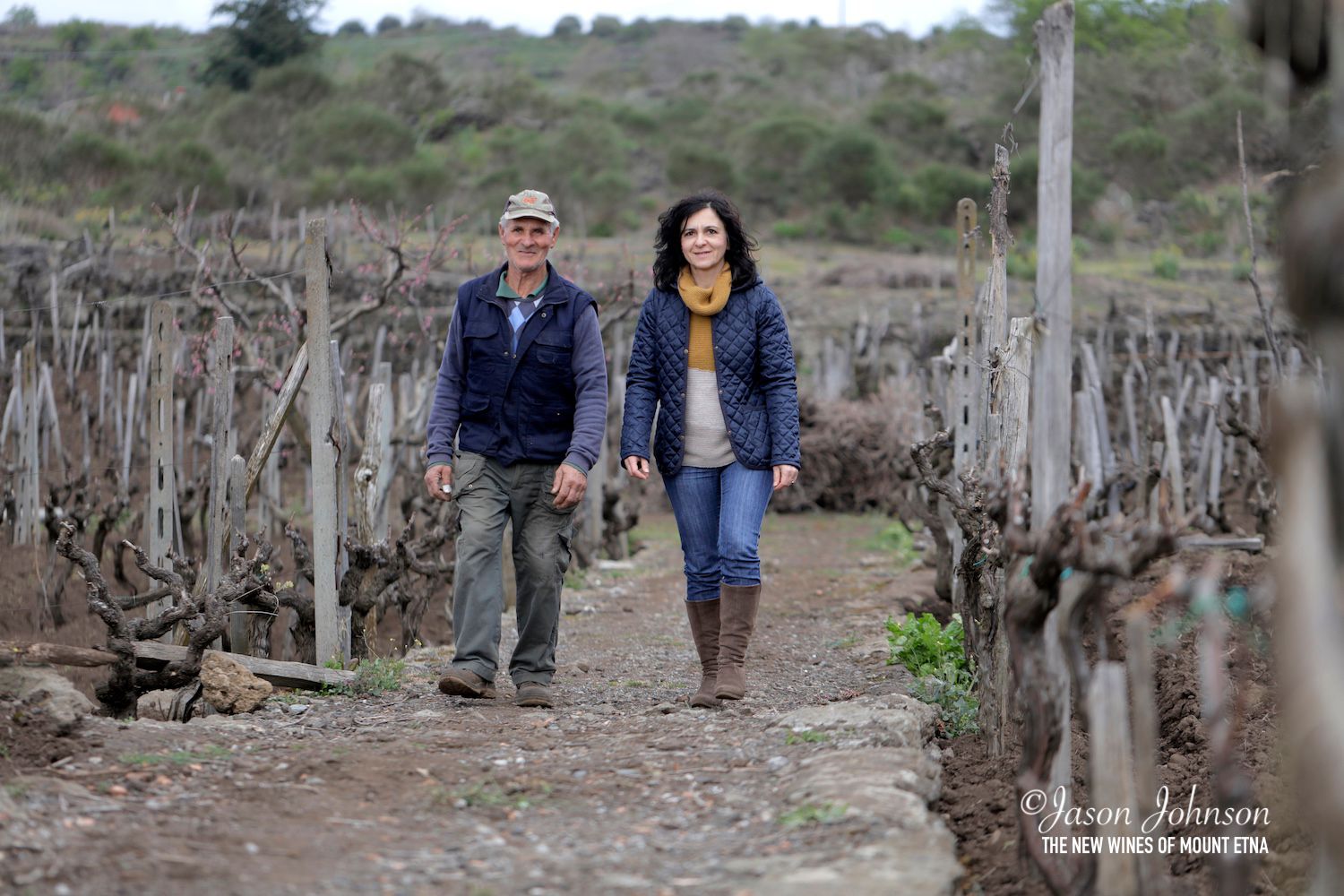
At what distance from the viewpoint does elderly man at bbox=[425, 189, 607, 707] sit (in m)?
5.04

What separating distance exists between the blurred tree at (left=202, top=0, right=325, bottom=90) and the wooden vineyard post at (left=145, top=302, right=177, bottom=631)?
37928 millimetres

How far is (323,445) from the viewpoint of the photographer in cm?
565

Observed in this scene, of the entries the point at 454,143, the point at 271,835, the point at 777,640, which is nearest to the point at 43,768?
the point at 271,835

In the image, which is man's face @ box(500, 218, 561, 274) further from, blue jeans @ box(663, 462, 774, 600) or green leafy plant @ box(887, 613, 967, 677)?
green leafy plant @ box(887, 613, 967, 677)

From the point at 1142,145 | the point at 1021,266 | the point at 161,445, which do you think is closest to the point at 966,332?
the point at 161,445

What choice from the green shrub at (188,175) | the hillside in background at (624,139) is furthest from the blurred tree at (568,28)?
the green shrub at (188,175)

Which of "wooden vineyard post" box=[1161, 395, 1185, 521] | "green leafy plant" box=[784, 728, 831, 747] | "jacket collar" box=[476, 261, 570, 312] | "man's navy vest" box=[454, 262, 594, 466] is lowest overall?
"green leafy plant" box=[784, 728, 831, 747]

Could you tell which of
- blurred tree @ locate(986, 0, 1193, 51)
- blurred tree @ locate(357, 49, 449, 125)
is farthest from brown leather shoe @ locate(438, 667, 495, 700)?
blurred tree @ locate(986, 0, 1193, 51)

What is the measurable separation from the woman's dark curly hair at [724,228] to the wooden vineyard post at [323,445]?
146 cm

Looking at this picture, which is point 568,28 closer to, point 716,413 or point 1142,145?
point 1142,145

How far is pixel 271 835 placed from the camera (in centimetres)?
322

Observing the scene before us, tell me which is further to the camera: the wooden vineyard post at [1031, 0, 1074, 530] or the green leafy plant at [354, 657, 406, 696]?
the green leafy plant at [354, 657, 406, 696]

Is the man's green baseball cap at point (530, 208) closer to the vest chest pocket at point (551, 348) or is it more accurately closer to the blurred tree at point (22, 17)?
the vest chest pocket at point (551, 348)

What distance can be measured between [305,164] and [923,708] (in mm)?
32303
